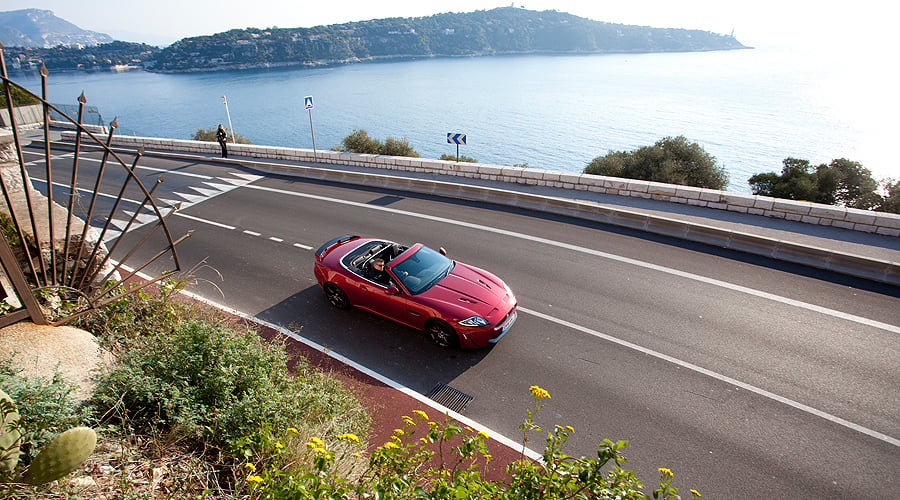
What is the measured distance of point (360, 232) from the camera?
12281 millimetres

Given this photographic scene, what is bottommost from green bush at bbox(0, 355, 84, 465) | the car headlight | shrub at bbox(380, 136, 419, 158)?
the car headlight

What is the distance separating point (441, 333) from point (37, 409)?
5062 millimetres

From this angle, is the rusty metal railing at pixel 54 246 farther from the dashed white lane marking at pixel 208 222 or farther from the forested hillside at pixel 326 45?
the forested hillside at pixel 326 45

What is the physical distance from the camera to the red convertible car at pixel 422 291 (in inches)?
282

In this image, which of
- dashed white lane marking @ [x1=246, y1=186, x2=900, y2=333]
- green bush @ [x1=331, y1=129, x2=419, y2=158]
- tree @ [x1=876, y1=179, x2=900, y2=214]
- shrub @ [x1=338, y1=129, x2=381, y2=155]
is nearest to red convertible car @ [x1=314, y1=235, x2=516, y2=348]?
dashed white lane marking @ [x1=246, y1=186, x2=900, y2=333]

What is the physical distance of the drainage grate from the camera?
6.30m

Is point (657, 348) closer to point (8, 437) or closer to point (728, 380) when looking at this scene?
point (728, 380)

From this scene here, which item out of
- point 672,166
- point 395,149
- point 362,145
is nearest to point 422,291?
point 672,166

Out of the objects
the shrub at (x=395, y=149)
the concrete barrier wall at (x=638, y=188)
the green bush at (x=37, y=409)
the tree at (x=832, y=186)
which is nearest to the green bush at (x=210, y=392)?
the green bush at (x=37, y=409)

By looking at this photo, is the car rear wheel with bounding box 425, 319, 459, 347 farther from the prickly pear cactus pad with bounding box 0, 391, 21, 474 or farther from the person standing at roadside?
the person standing at roadside

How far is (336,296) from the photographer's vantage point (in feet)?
28.2

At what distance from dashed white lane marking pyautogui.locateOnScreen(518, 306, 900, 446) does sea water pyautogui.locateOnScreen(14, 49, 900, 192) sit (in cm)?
3856

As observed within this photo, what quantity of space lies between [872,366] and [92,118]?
44168mm

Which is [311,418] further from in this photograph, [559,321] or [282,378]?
[559,321]
